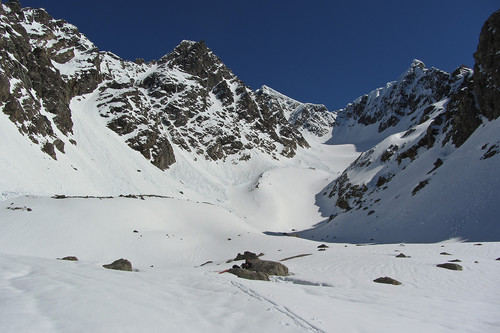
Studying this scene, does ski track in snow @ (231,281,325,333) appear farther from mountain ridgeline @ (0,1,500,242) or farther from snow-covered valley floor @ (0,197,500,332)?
mountain ridgeline @ (0,1,500,242)

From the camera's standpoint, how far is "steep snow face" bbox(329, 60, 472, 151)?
12738cm

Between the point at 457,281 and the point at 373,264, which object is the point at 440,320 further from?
the point at 373,264

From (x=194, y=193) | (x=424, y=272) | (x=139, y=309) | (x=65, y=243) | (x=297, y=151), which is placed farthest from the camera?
(x=297, y=151)

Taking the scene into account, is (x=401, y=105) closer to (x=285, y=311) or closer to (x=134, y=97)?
(x=134, y=97)

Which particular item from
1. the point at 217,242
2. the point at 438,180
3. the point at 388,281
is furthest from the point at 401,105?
the point at 388,281

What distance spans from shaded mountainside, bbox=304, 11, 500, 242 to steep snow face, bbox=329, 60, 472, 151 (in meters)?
77.1

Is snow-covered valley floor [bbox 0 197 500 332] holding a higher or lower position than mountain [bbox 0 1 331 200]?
lower

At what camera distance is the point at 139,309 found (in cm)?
521

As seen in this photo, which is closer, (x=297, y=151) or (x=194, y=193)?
(x=194, y=193)

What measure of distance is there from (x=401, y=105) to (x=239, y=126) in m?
94.1

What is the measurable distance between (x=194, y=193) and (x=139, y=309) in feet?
186

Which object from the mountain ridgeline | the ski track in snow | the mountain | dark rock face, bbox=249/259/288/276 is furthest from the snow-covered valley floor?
the mountain

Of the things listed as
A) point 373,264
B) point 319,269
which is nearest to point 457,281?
point 373,264

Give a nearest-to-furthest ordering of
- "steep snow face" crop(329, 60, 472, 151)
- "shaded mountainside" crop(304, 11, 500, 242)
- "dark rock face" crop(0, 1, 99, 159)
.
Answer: "shaded mountainside" crop(304, 11, 500, 242)
"dark rock face" crop(0, 1, 99, 159)
"steep snow face" crop(329, 60, 472, 151)
